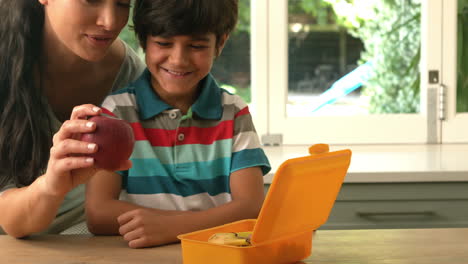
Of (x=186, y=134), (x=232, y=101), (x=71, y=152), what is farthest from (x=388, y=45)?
(x=71, y=152)

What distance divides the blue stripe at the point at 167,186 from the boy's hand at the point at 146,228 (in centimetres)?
15

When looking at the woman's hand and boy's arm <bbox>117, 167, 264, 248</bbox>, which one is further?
boy's arm <bbox>117, 167, 264, 248</bbox>

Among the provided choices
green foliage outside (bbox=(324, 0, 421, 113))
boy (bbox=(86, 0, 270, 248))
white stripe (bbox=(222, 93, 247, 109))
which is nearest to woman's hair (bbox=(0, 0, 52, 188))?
boy (bbox=(86, 0, 270, 248))

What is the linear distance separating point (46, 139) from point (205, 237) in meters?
0.56

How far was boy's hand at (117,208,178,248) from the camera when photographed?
109 cm

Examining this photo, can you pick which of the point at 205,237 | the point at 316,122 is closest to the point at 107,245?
the point at 205,237

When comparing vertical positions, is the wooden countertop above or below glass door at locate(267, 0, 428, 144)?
below

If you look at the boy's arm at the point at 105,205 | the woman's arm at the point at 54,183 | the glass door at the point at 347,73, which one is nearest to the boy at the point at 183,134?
the boy's arm at the point at 105,205

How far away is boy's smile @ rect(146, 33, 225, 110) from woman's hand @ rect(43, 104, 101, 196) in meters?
0.29

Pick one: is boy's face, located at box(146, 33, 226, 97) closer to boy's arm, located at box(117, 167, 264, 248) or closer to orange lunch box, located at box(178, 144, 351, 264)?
boy's arm, located at box(117, 167, 264, 248)

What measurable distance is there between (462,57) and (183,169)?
1.89 m

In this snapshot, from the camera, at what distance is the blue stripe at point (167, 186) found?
4.40 ft

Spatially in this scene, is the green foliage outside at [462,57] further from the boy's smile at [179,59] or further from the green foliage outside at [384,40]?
the boy's smile at [179,59]

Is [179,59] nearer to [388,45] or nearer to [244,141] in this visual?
[244,141]
